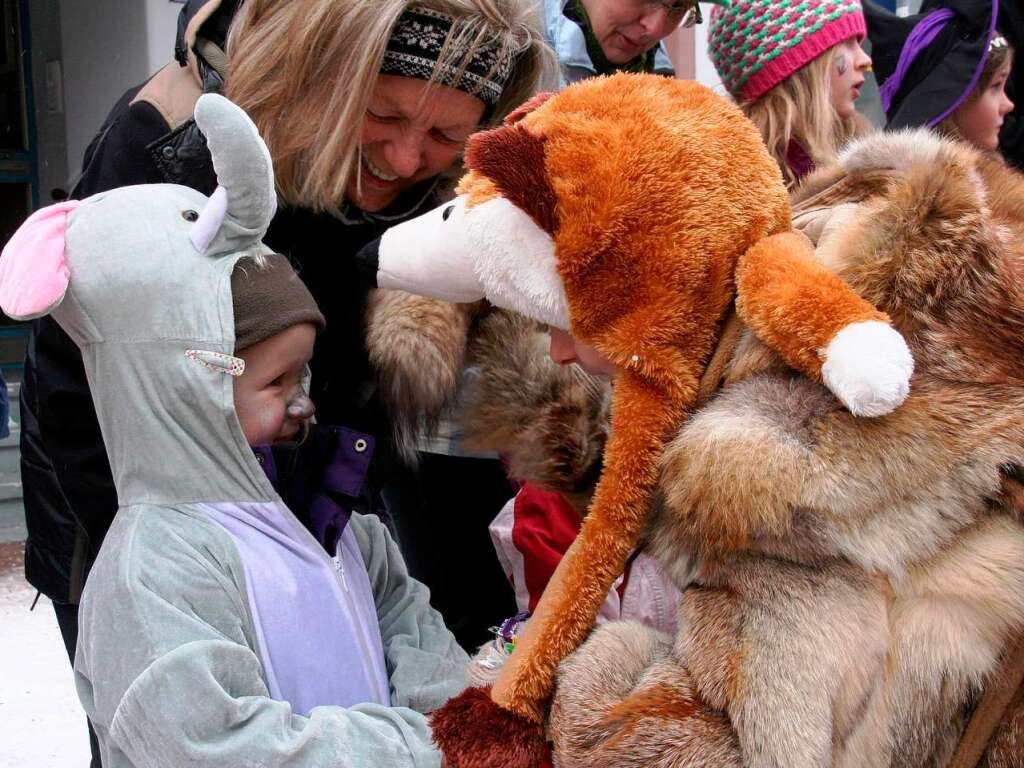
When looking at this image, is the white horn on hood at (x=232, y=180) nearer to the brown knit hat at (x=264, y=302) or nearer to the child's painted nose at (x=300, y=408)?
the brown knit hat at (x=264, y=302)

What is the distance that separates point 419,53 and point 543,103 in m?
0.48

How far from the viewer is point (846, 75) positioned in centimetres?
232

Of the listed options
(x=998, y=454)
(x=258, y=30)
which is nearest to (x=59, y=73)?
(x=258, y=30)

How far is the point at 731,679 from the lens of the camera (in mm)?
994

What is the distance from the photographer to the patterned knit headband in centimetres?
163

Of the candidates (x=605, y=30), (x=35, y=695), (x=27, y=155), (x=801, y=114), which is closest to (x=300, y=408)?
(x=605, y=30)

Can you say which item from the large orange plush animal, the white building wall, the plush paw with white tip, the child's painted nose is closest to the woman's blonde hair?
the child's painted nose

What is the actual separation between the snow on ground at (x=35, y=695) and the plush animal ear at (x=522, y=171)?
2.33 m

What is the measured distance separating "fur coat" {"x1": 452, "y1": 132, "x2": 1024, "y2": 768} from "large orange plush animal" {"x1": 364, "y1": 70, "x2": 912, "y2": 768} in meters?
0.05

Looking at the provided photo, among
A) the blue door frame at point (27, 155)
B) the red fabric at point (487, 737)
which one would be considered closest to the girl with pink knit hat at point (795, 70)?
the red fabric at point (487, 737)

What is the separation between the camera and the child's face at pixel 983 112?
8.48 feet

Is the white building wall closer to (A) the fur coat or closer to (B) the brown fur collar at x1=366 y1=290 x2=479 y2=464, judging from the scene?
(B) the brown fur collar at x1=366 y1=290 x2=479 y2=464

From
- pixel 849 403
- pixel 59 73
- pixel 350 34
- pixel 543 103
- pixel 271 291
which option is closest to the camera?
pixel 849 403

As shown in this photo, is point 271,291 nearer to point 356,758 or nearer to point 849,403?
point 356,758
